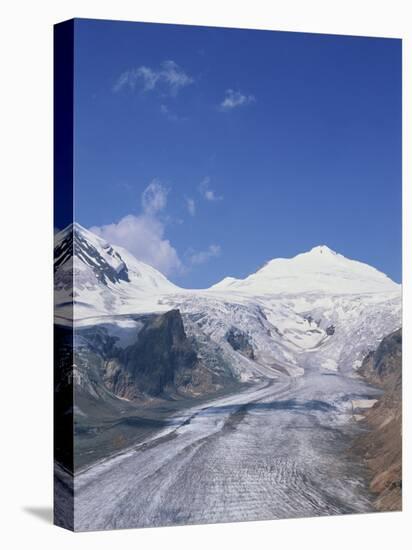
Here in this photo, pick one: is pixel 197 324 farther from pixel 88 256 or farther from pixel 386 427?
pixel 386 427

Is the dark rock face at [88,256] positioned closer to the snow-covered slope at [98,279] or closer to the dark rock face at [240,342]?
the snow-covered slope at [98,279]

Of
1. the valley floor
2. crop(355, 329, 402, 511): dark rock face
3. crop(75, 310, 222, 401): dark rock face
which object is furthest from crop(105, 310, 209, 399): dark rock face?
crop(355, 329, 402, 511): dark rock face

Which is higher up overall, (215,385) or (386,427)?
(215,385)

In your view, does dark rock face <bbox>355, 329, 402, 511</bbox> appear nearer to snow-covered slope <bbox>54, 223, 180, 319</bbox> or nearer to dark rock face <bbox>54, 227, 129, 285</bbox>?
snow-covered slope <bbox>54, 223, 180, 319</bbox>

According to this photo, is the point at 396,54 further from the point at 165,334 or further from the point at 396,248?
the point at 165,334

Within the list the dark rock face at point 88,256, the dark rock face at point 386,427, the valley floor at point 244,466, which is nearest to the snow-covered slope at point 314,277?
the dark rock face at point 386,427

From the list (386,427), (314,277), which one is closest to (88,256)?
(314,277)
